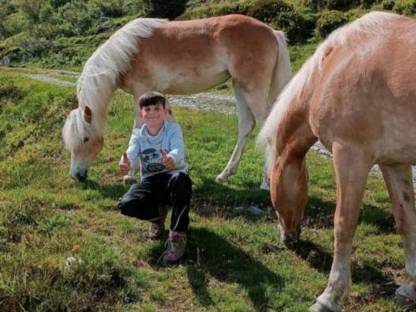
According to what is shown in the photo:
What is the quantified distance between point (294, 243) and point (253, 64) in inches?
130

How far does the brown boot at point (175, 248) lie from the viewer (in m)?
5.32

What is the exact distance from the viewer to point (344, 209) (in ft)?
14.3

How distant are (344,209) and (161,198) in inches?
74.7

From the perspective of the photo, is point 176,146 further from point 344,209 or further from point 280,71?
point 280,71

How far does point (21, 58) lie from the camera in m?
38.5

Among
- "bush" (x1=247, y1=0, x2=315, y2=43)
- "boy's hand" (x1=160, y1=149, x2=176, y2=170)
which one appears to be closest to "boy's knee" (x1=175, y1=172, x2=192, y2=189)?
"boy's hand" (x1=160, y1=149, x2=176, y2=170)

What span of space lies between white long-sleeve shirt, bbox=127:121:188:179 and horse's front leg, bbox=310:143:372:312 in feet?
5.55

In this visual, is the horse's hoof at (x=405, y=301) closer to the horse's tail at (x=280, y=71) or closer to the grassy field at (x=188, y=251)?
the grassy field at (x=188, y=251)

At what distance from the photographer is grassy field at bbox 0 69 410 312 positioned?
464cm

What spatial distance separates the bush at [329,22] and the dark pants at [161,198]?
1809 cm

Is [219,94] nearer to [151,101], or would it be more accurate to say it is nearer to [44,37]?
[151,101]

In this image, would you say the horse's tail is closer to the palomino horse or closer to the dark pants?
the palomino horse

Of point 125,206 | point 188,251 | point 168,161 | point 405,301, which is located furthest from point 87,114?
point 405,301

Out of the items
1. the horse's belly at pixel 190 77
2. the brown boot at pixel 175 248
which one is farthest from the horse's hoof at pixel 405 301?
the horse's belly at pixel 190 77
